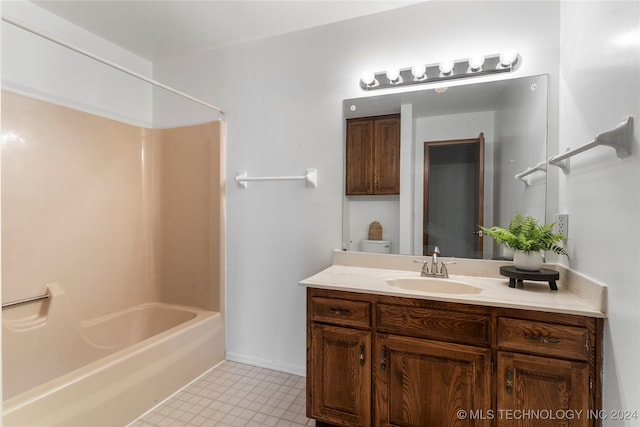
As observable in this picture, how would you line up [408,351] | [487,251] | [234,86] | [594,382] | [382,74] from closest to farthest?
[594,382] → [408,351] → [487,251] → [382,74] → [234,86]

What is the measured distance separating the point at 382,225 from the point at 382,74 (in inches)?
37.6

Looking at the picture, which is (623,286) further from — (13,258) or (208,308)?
(13,258)

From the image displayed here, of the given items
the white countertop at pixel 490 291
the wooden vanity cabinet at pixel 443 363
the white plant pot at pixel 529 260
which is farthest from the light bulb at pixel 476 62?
the wooden vanity cabinet at pixel 443 363

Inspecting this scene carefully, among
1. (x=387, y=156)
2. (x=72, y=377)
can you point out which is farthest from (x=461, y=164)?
(x=72, y=377)

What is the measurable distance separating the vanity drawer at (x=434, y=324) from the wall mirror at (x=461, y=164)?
56 centimetres

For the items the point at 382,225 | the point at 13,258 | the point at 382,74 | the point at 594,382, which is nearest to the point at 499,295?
the point at 594,382

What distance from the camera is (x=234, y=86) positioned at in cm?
251

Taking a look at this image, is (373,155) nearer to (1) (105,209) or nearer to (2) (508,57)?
(2) (508,57)

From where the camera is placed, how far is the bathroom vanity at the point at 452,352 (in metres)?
1.29

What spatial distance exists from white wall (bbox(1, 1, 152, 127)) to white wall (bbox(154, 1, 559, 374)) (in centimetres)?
46

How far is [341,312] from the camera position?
65.4 inches

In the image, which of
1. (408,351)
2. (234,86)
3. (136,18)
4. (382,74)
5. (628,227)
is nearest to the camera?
(628,227)

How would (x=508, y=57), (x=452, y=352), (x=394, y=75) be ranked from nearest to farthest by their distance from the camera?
1. (x=452, y=352)
2. (x=508, y=57)
3. (x=394, y=75)

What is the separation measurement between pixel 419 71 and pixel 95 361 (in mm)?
2640
